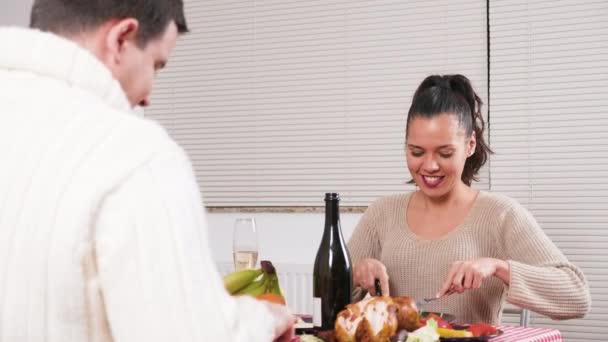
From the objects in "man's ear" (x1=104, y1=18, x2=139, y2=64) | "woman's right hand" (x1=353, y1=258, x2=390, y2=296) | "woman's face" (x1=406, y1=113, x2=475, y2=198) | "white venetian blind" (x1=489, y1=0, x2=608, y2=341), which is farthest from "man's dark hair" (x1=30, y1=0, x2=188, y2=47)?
"white venetian blind" (x1=489, y1=0, x2=608, y2=341)

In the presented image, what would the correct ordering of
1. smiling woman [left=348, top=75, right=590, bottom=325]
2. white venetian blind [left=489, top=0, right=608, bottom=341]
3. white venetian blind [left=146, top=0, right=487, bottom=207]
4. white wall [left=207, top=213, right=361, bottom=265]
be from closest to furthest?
smiling woman [left=348, top=75, right=590, bottom=325], white venetian blind [left=489, top=0, right=608, bottom=341], white venetian blind [left=146, top=0, right=487, bottom=207], white wall [left=207, top=213, right=361, bottom=265]

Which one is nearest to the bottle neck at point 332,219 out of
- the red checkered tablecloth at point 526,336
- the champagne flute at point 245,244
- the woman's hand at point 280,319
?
the champagne flute at point 245,244

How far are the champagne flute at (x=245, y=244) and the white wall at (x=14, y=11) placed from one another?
97.0 inches

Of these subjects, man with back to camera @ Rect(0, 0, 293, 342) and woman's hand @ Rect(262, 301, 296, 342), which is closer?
man with back to camera @ Rect(0, 0, 293, 342)

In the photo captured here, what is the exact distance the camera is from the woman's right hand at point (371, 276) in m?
2.20

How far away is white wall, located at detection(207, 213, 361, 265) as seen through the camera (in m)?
3.74

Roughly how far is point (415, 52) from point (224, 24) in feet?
3.26

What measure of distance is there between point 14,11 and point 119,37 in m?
3.37

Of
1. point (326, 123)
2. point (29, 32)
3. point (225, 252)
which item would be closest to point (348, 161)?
point (326, 123)

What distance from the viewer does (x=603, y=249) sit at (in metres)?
3.32

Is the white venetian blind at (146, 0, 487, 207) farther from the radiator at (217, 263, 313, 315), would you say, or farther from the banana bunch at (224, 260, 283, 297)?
the banana bunch at (224, 260, 283, 297)

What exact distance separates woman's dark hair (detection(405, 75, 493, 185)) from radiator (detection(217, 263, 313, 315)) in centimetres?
130

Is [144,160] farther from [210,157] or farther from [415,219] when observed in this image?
[210,157]

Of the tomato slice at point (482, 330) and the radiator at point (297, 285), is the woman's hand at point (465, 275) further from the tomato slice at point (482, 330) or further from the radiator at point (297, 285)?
the radiator at point (297, 285)
